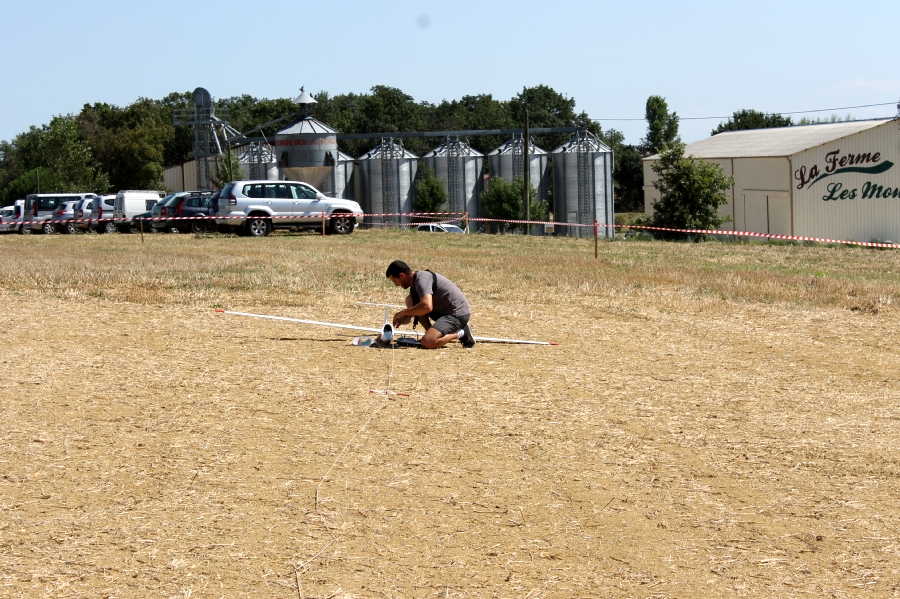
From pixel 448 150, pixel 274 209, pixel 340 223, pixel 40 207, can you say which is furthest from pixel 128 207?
pixel 448 150

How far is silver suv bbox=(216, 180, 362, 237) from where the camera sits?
32.3m

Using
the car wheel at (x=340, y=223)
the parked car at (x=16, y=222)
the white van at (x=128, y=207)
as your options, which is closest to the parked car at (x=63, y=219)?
the parked car at (x=16, y=222)

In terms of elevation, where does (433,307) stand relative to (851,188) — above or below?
below

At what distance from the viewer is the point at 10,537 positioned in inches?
221

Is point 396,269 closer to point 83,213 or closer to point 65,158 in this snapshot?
point 83,213

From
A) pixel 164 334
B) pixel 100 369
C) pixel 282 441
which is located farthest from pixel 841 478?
pixel 164 334

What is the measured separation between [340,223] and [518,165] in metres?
31.4

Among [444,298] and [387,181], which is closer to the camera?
[444,298]

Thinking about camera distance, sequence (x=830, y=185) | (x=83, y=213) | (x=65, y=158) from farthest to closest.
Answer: (x=65, y=158)
(x=830, y=185)
(x=83, y=213)

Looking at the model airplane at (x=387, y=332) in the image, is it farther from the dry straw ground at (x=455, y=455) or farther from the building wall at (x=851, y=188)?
the building wall at (x=851, y=188)

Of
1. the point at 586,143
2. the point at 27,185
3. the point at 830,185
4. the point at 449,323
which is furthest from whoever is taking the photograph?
the point at 27,185

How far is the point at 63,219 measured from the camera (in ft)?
138

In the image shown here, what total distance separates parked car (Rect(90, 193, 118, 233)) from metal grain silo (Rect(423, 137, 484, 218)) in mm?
25381

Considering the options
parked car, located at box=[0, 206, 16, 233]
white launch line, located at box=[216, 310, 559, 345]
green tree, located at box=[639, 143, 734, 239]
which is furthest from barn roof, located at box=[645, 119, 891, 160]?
white launch line, located at box=[216, 310, 559, 345]
